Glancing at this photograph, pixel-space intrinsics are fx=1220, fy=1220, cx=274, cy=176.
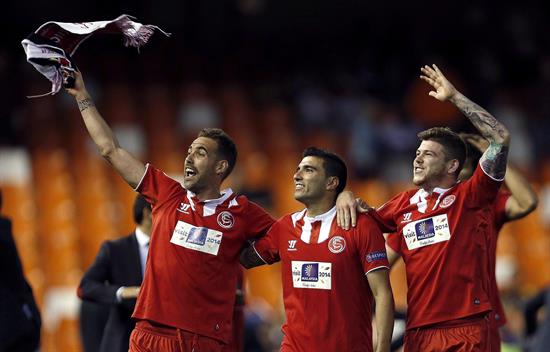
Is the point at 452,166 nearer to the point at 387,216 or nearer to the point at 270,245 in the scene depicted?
the point at 387,216

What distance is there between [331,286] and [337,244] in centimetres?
25

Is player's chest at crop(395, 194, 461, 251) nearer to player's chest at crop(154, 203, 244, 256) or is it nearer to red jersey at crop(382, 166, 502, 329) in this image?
red jersey at crop(382, 166, 502, 329)

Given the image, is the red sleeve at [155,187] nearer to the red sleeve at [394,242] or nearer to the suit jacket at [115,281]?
the suit jacket at [115,281]

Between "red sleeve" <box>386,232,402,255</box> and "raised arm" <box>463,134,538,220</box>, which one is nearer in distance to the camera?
"red sleeve" <box>386,232,402,255</box>

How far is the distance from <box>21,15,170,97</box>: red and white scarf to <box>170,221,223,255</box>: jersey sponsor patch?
1.08 metres

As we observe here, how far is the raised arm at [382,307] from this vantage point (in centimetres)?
669

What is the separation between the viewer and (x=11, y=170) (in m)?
15.1

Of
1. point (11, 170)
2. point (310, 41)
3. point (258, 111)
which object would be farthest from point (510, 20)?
point (11, 170)

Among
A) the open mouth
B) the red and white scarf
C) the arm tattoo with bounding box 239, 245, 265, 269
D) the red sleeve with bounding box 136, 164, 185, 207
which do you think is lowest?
the arm tattoo with bounding box 239, 245, 265, 269

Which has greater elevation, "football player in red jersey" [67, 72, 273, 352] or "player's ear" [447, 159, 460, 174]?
"player's ear" [447, 159, 460, 174]

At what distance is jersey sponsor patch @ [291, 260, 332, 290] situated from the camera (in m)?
6.84

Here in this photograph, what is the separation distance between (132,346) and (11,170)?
28.0 ft

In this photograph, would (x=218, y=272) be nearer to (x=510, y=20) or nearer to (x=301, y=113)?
(x=301, y=113)

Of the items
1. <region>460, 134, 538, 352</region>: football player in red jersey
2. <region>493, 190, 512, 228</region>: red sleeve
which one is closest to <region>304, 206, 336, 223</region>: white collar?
<region>460, 134, 538, 352</region>: football player in red jersey
